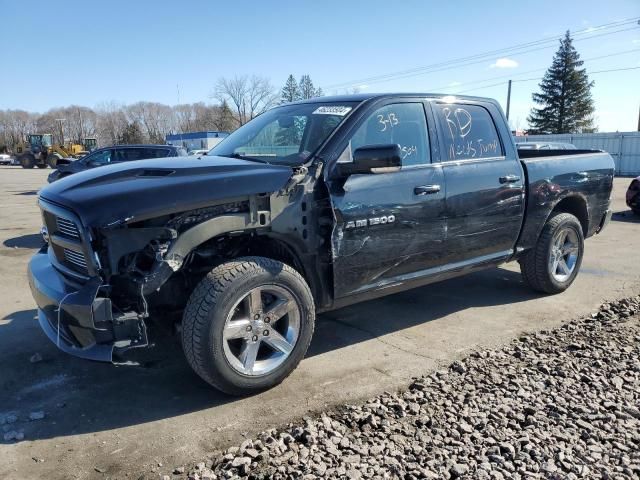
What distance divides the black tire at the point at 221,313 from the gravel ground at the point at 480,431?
1.48ft

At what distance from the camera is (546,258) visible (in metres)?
5.17

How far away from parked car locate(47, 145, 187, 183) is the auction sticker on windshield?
7366mm

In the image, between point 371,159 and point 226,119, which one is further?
point 226,119

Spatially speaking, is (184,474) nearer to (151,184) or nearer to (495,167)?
(151,184)

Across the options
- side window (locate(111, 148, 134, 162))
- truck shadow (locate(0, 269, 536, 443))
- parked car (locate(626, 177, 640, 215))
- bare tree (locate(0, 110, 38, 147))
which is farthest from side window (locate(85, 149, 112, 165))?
bare tree (locate(0, 110, 38, 147))

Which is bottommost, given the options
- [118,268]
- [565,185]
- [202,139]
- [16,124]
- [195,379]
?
[195,379]

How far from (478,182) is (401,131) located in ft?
2.88

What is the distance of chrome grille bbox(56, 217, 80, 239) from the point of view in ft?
10.0

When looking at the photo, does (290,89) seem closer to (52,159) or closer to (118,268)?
(52,159)

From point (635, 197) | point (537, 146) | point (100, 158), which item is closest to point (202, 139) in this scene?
point (100, 158)

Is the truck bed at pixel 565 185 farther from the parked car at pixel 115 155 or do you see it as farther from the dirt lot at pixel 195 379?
the parked car at pixel 115 155

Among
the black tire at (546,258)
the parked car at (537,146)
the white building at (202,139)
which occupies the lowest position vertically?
the black tire at (546,258)

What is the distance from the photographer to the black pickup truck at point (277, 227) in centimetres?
293

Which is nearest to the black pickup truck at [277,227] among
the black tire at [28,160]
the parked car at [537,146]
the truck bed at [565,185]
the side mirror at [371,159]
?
the side mirror at [371,159]
